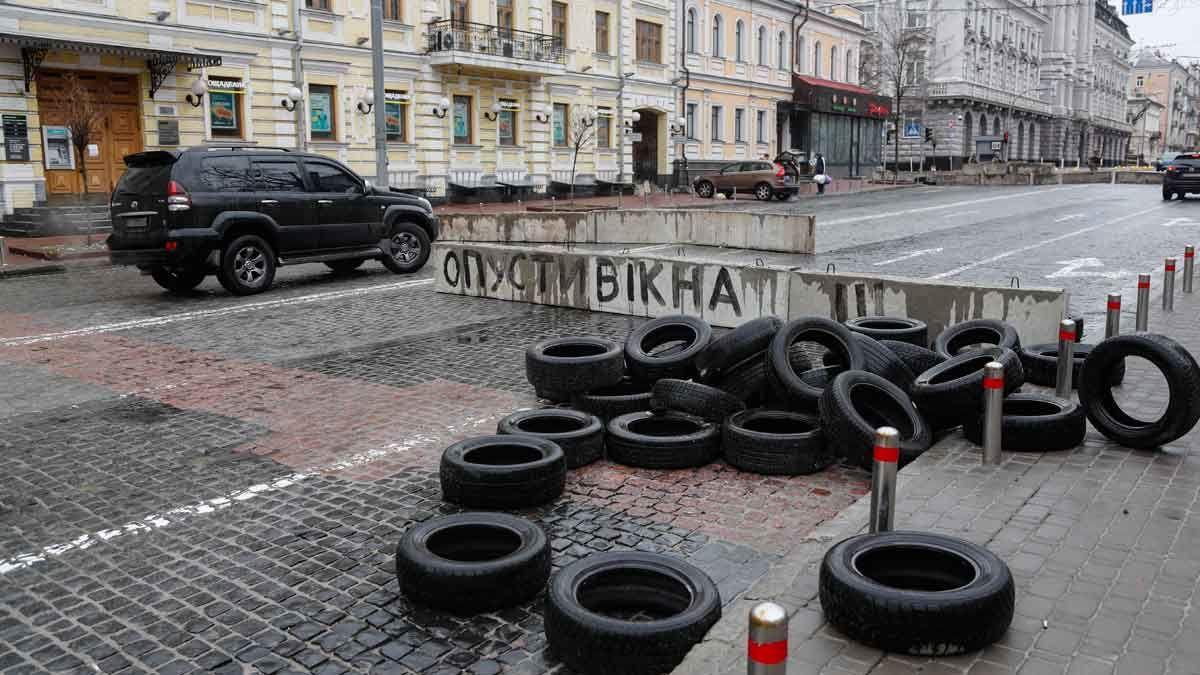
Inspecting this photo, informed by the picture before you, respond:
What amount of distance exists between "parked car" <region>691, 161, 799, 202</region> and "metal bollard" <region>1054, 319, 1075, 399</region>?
35.0 m

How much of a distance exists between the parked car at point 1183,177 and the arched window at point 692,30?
74.2 feet

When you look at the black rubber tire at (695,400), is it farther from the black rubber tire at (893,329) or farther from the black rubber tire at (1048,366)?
the black rubber tire at (1048,366)

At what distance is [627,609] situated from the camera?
4535mm

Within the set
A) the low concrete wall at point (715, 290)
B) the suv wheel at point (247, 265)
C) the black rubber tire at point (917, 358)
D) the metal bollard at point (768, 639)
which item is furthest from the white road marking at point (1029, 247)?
the metal bollard at point (768, 639)

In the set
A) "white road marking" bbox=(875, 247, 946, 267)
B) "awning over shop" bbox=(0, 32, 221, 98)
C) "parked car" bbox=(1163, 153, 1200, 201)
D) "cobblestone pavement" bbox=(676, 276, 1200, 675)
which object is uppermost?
"awning over shop" bbox=(0, 32, 221, 98)

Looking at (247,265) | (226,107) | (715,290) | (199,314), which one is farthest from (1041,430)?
(226,107)

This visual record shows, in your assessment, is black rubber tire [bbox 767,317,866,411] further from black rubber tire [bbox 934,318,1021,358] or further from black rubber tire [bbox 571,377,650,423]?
black rubber tire [bbox 934,318,1021,358]

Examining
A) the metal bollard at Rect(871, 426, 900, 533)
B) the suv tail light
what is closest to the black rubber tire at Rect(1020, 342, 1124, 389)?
the metal bollard at Rect(871, 426, 900, 533)

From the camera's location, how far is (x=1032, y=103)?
10700 centimetres

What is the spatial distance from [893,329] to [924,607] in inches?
225

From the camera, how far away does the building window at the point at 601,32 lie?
1758 inches

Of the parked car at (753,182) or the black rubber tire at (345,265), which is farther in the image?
the parked car at (753,182)

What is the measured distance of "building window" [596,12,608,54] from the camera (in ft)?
147

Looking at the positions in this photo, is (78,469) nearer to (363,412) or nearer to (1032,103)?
(363,412)
